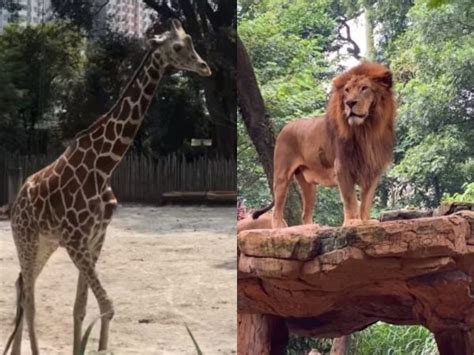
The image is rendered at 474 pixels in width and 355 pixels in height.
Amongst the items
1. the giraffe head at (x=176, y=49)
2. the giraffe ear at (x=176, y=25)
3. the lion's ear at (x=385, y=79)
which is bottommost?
the lion's ear at (x=385, y=79)

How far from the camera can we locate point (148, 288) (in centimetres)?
213

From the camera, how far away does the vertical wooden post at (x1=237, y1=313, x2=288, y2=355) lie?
2529 millimetres

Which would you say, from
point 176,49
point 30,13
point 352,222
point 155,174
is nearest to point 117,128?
point 155,174

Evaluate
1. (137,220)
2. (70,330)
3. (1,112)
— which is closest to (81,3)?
(1,112)

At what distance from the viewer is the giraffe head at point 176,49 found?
2.08m

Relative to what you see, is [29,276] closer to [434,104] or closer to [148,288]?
[148,288]

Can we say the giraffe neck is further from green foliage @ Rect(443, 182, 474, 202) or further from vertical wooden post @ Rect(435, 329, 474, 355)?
vertical wooden post @ Rect(435, 329, 474, 355)

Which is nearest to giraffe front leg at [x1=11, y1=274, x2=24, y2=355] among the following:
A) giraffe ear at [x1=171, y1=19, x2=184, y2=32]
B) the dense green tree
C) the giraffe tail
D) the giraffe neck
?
the giraffe tail

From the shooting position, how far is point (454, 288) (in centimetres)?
237

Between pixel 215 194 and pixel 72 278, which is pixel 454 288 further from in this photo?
pixel 72 278

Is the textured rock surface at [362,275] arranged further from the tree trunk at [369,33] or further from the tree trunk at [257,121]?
the tree trunk at [369,33]

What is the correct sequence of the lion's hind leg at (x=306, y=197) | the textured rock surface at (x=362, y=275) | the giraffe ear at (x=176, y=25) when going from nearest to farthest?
the giraffe ear at (x=176, y=25), the textured rock surface at (x=362, y=275), the lion's hind leg at (x=306, y=197)

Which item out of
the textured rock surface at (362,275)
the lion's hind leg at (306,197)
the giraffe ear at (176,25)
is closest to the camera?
the giraffe ear at (176,25)

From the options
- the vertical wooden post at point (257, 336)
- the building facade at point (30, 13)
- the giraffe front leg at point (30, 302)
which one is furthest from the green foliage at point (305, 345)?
the building facade at point (30, 13)
